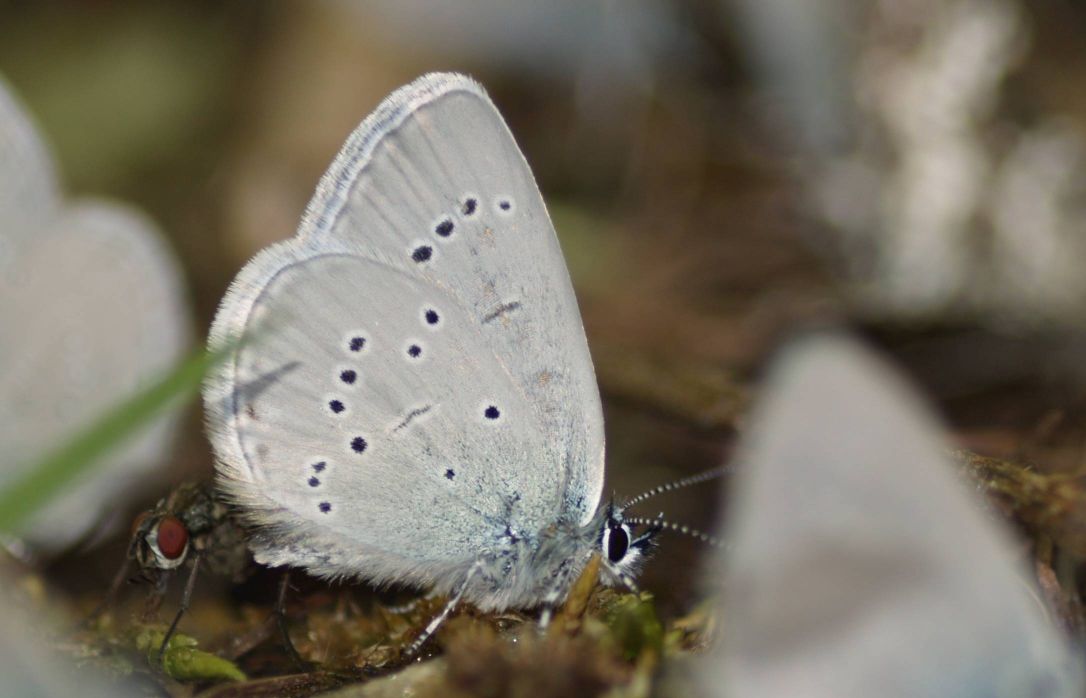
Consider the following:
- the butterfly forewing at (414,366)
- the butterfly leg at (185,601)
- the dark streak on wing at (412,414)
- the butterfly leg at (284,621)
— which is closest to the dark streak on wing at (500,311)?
the butterfly forewing at (414,366)

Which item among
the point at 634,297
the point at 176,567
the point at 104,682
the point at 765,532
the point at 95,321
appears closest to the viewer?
the point at 765,532

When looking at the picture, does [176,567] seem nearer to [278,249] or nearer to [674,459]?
[278,249]

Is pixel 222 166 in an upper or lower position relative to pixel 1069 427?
upper

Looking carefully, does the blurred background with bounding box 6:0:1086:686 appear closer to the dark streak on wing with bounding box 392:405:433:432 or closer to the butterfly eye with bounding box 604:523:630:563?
the butterfly eye with bounding box 604:523:630:563

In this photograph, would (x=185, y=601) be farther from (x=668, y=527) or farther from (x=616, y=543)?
(x=668, y=527)

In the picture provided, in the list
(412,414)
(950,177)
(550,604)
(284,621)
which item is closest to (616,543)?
(550,604)

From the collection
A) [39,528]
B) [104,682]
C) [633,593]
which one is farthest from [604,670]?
[39,528]
